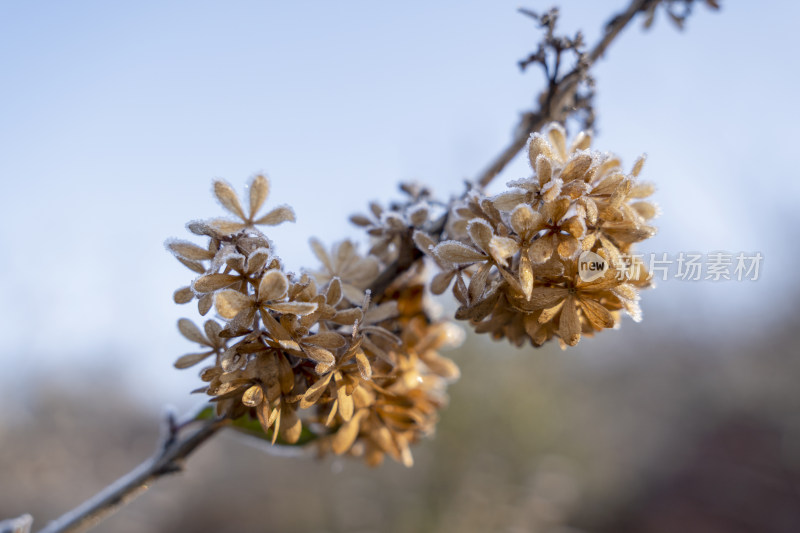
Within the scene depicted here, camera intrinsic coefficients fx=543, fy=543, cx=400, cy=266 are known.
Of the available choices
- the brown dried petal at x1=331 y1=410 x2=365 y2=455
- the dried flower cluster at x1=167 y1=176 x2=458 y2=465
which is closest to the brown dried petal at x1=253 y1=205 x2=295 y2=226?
the dried flower cluster at x1=167 y1=176 x2=458 y2=465

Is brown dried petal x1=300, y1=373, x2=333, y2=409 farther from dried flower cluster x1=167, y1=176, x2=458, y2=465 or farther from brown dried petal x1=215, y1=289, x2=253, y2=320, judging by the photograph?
brown dried petal x1=215, y1=289, x2=253, y2=320

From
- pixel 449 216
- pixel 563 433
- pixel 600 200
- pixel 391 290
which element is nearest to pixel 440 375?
pixel 391 290

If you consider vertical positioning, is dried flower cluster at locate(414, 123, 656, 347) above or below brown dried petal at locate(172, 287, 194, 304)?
above

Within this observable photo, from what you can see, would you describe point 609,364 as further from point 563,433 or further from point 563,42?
point 563,42

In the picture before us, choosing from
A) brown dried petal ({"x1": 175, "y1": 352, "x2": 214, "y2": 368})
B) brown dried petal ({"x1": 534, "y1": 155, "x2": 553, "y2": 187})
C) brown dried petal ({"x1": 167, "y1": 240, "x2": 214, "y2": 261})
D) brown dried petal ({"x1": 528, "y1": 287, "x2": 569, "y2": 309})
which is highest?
brown dried petal ({"x1": 534, "y1": 155, "x2": 553, "y2": 187})

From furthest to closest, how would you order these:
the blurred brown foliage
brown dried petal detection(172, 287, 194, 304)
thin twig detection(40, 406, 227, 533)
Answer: the blurred brown foliage → thin twig detection(40, 406, 227, 533) → brown dried petal detection(172, 287, 194, 304)

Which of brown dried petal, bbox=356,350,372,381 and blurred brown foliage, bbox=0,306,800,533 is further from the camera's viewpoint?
blurred brown foliage, bbox=0,306,800,533

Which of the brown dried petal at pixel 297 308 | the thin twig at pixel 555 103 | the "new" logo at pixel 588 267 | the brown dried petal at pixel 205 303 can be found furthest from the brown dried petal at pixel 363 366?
the thin twig at pixel 555 103
